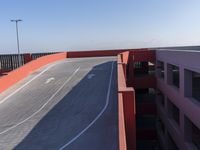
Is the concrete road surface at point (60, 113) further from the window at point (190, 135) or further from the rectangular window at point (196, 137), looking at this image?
the rectangular window at point (196, 137)

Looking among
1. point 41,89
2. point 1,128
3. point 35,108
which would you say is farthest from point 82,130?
point 41,89

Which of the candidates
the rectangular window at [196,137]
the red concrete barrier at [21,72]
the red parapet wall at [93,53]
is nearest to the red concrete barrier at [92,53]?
the red parapet wall at [93,53]

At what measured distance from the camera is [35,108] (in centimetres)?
2044

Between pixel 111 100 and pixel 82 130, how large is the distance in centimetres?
550

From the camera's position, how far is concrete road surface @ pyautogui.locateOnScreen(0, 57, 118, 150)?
14.5 m

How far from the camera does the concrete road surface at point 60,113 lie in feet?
47.7

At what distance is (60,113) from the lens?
19016mm

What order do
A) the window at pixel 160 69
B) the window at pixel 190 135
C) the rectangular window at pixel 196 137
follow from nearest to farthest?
the rectangular window at pixel 196 137, the window at pixel 190 135, the window at pixel 160 69

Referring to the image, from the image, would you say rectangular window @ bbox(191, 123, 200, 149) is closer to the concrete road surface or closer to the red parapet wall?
the concrete road surface

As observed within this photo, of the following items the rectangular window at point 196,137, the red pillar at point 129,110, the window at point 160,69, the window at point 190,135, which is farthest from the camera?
the window at point 160,69

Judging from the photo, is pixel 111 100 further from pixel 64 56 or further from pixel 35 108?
pixel 64 56

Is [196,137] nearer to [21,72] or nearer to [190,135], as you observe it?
[190,135]

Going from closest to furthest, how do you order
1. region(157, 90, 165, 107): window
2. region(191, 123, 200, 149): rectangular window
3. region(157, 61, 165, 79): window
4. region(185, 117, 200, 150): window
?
region(191, 123, 200, 149): rectangular window < region(185, 117, 200, 150): window < region(157, 90, 165, 107): window < region(157, 61, 165, 79): window

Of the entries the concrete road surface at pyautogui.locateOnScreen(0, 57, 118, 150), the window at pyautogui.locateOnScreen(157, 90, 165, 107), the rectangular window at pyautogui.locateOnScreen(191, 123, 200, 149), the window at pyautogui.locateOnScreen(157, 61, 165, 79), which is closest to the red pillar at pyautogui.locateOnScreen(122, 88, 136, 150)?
the concrete road surface at pyautogui.locateOnScreen(0, 57, 118, 150)
